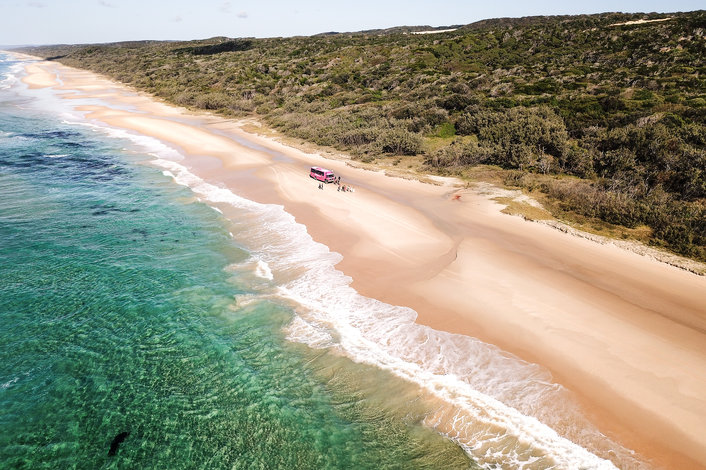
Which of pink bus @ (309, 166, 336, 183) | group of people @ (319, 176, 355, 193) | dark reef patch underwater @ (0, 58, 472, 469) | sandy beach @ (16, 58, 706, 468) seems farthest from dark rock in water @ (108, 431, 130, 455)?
pink bus @ (309, 166, 336, 183)

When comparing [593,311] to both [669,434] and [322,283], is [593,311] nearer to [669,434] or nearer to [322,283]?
[669,434]

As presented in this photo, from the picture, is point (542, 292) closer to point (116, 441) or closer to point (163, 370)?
point (163, 370)

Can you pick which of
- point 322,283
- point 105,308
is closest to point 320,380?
point 322,283

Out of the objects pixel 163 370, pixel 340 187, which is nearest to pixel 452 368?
pixel 163 370

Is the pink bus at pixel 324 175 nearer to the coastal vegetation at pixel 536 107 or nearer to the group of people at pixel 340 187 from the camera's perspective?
the group of people at pixel 340 187

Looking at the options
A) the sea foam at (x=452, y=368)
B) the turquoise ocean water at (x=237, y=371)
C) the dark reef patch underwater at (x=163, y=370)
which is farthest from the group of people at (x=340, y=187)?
the sea foam at (x=452, y=368)
